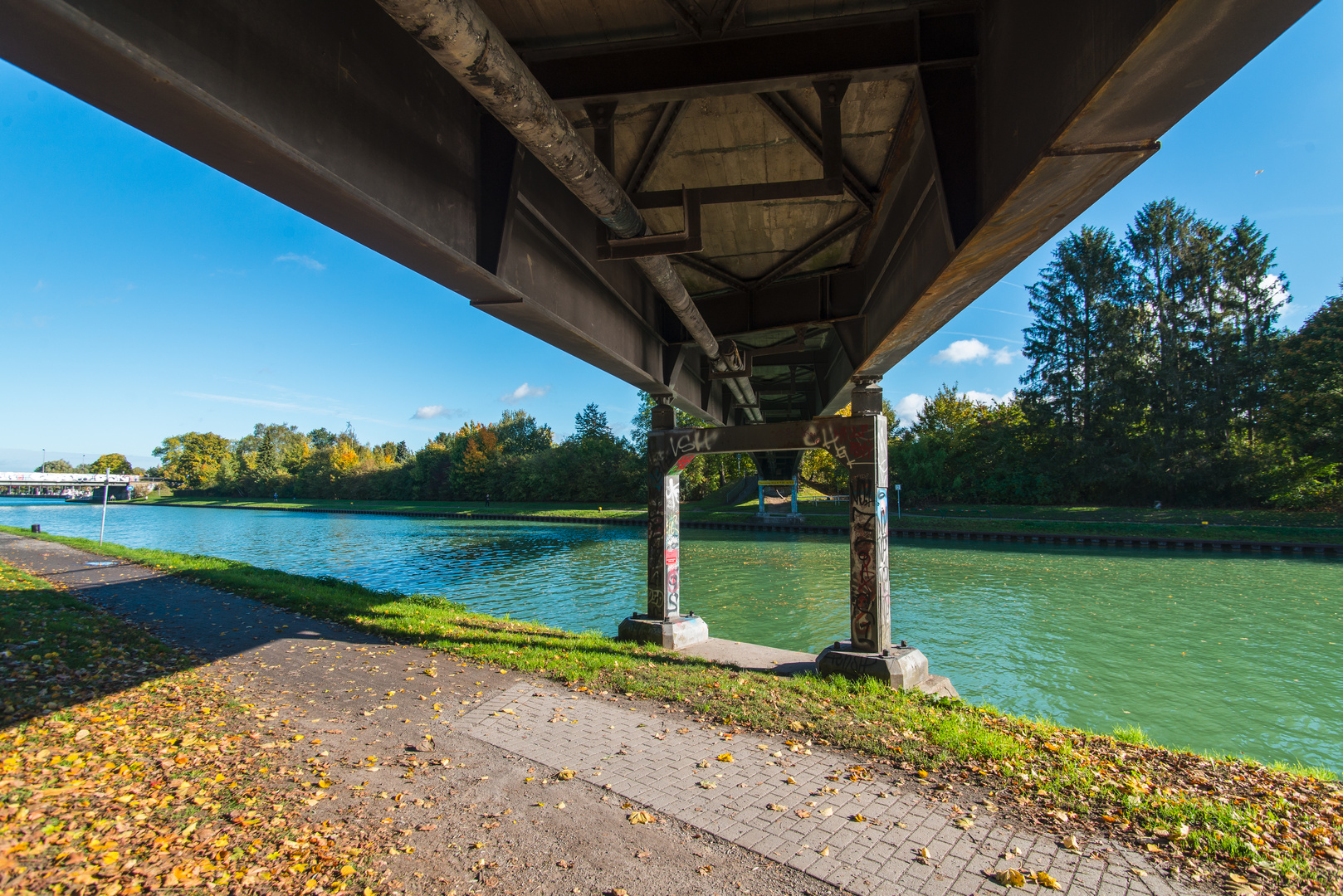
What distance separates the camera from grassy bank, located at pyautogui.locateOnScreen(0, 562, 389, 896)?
128 inches

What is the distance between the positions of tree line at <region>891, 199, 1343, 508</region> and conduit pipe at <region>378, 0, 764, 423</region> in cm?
4412

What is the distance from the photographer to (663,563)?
30.0 ft

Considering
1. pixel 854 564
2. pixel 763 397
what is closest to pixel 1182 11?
pixel 854 564

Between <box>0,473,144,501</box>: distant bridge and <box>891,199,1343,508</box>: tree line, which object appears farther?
<box>0,473,144,501</box>: distant bridge

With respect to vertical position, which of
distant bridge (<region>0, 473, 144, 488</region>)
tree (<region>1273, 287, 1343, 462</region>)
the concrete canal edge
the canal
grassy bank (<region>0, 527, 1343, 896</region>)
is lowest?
the canal

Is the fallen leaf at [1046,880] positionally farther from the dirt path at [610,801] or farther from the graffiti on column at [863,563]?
the graffiti on column at [863,563]

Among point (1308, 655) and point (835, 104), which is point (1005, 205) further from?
point (1308, 655)

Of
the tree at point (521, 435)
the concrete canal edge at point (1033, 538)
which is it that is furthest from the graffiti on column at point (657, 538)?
the tree at point (521, 435)

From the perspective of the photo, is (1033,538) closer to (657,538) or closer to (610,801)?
(657,538)

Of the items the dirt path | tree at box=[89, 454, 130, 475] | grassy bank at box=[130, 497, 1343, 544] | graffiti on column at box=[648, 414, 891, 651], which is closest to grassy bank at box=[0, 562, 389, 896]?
the dirt path

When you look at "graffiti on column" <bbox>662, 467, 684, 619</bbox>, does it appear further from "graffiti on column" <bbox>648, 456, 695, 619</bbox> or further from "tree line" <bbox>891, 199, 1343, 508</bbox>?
"tree line" <bbox>891, 199, 1343, 508</bbox>

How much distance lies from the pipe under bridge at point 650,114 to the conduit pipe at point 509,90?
0.04ft

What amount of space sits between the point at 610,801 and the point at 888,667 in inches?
161

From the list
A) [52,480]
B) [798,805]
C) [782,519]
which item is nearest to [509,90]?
[798,805]
